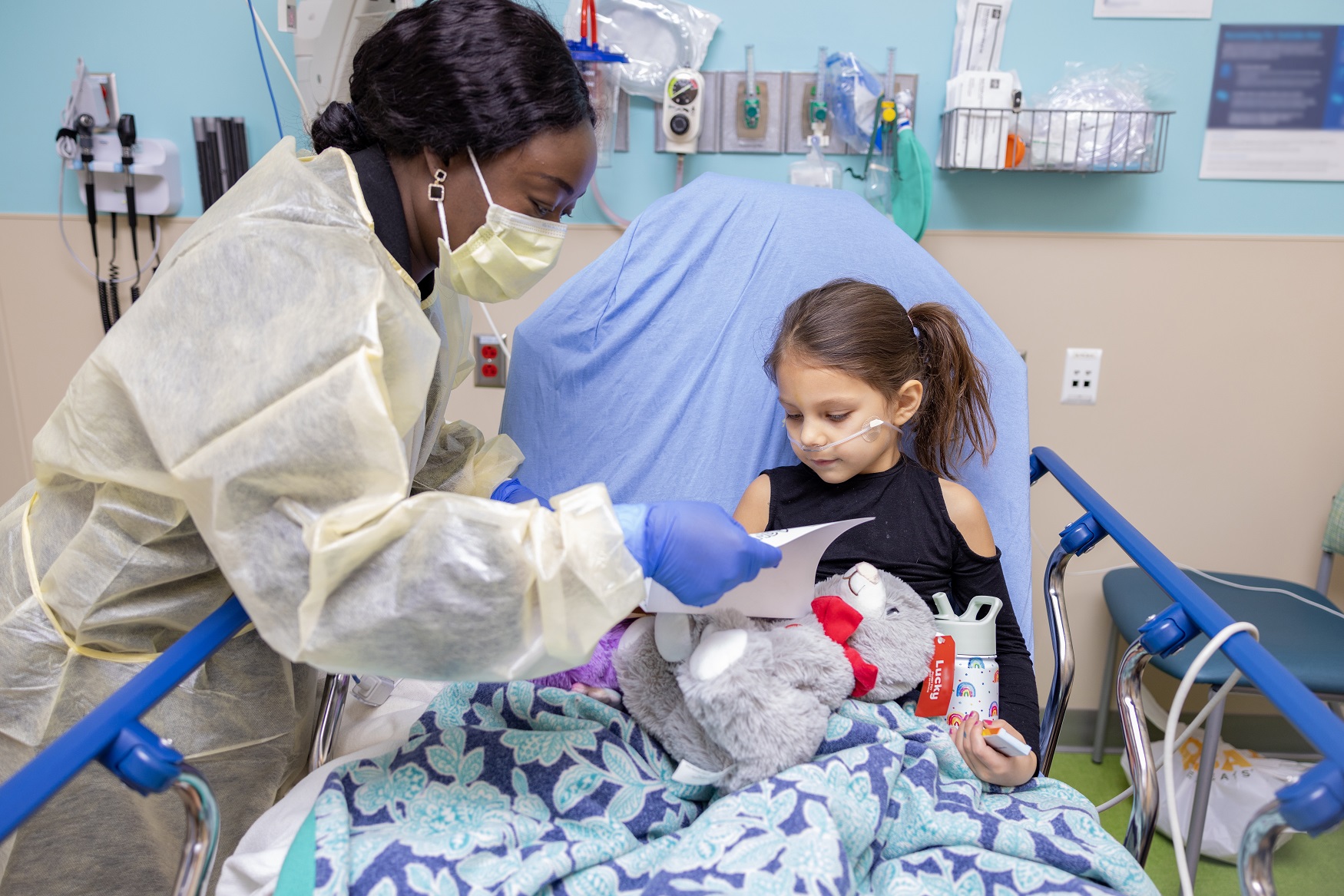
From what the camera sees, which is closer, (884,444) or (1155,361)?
(884,444)

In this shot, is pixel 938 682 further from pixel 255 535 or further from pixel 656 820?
pixel 255 535

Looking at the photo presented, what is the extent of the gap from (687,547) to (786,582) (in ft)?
0.74

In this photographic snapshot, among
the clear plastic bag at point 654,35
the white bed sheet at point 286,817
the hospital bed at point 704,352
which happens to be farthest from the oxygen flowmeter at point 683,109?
the white bed sheet at point 286,817

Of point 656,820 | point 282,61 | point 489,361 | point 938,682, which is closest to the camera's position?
point 656,820

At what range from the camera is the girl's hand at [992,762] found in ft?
3.54

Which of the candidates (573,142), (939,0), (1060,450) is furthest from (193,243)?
(1060,450)

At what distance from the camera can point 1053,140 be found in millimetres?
1943

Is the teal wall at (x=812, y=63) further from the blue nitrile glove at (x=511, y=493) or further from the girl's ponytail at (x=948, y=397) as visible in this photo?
the blue nitrile glove at (x=511, y=493)

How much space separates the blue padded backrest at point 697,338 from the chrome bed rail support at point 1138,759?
1.71ft

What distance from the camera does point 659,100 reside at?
6.71 ft

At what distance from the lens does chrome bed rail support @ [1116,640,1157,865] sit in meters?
1.02

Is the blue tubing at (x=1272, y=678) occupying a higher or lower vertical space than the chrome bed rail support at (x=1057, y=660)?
higher

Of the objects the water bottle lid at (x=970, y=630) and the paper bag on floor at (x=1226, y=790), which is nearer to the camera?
the water bottle lid at (x=970, y=630)

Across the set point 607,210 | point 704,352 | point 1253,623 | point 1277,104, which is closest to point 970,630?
point 704,352
